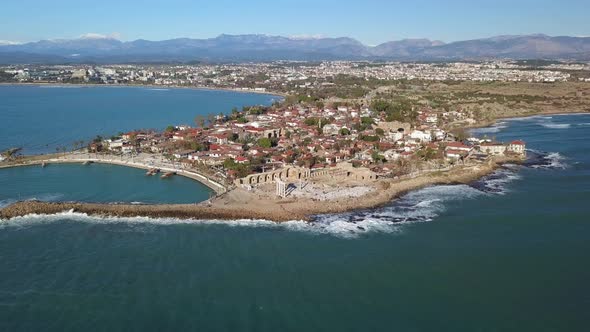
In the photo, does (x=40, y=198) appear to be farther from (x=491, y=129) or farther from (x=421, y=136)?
(x=491, y=129)

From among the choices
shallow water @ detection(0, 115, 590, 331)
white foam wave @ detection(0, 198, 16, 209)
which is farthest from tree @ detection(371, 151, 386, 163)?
white foam wave @ detection(0, 198, 16, 209)

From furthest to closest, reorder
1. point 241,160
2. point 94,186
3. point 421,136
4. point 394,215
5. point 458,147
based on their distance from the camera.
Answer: point 421,136, point 458,147, point 241,160, point 94,186, point 394,215

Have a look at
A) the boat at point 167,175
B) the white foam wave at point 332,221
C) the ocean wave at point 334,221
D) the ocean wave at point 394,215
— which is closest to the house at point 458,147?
the ocean wave at point 394,215

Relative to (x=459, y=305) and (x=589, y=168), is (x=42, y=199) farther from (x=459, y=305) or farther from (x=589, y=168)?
(x=589, y=168)

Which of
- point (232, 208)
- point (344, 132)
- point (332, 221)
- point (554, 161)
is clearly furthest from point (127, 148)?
point (554, 161)

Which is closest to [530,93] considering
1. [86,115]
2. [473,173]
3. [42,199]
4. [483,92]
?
[483,92]
